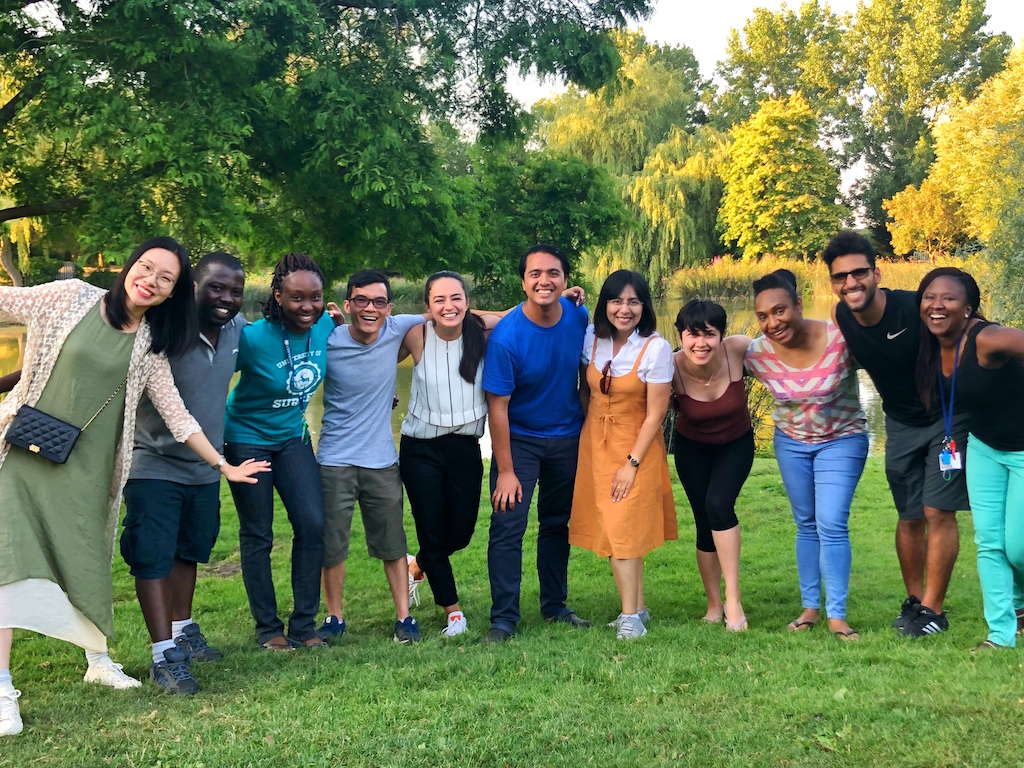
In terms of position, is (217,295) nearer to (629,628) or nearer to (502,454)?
(502,454)

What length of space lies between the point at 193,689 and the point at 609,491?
2294 mm

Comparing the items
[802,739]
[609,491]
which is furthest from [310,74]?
[802,739]

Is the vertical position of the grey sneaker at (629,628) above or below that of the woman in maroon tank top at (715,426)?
below

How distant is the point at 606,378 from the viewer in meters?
5.20

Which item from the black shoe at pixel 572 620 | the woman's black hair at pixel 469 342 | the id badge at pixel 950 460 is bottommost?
the black shoe at pixel 572 620

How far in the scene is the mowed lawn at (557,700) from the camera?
3.47 meters

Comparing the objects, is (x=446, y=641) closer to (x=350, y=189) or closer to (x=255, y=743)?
(x=255, y=743)

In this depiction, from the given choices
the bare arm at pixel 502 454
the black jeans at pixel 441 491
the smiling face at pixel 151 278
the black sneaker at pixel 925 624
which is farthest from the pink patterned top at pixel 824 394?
the smiling face at pixel 151 278

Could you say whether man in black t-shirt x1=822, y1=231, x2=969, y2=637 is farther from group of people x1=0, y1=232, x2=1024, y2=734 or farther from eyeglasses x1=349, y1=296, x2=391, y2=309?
eyeglasses x1=349, y1=296, x2=391, y2=309

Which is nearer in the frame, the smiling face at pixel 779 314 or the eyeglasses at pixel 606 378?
the smiling face at pixel 779 314

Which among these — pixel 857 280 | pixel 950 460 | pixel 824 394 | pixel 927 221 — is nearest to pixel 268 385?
pixel 824 394

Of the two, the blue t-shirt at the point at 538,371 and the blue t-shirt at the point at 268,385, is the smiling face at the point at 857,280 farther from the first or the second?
the blue t-shirt at the point at 268,385

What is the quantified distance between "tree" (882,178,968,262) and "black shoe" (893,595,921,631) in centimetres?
3698

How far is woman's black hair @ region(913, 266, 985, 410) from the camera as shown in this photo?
4.71 meters
